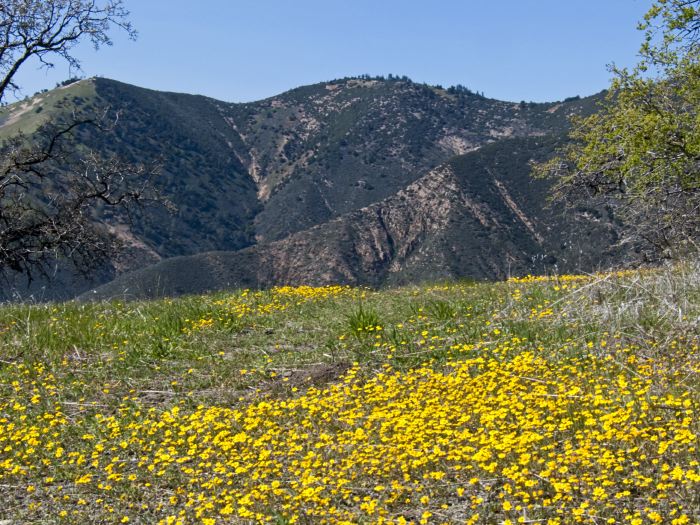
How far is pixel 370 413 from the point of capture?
21.0 feet

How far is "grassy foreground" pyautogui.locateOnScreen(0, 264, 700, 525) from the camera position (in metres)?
4.77

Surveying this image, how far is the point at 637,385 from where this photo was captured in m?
5.92

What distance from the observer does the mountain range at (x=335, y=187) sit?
70.6 m

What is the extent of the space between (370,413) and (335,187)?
5738 inches

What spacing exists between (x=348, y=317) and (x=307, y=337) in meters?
0.59

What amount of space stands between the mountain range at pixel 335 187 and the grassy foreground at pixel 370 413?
136ft

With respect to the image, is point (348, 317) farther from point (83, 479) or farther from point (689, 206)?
A: point (689, 206)

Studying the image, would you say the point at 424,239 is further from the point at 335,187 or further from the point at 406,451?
the point at 335,187

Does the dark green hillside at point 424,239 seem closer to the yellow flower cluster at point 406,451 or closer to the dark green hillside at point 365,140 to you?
the dark green hillside at point 365,140

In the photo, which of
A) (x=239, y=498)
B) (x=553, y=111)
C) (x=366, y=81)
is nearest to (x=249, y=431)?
(x=239, y=498)

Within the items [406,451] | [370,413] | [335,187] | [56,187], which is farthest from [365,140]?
[406,451]

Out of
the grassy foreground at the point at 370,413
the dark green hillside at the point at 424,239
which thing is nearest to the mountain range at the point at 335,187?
the dark green hillside at the point at 424,239

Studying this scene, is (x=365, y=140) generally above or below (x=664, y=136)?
above

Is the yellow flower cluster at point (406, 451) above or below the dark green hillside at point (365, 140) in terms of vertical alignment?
below
